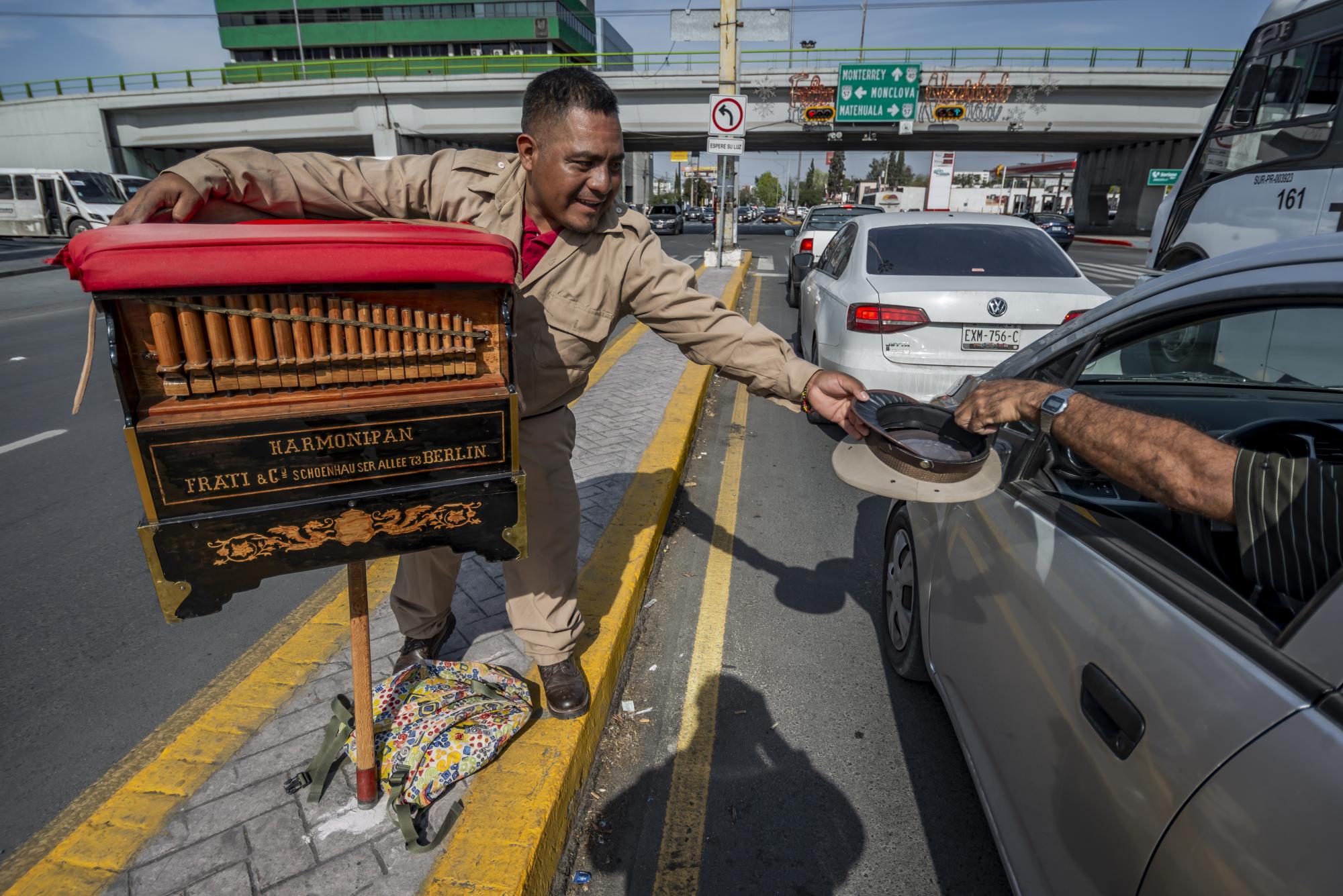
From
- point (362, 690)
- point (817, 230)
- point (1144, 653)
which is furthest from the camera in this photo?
point (817, 230)

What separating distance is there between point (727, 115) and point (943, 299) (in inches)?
448

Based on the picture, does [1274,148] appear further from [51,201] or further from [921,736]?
[51,201]

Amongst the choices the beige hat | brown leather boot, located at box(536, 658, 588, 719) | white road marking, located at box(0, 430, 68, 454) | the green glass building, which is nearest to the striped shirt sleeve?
the beige hat

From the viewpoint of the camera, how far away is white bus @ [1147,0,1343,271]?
247 inches

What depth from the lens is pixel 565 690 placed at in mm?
2477

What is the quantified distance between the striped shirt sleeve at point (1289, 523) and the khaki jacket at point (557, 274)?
1.17 meters

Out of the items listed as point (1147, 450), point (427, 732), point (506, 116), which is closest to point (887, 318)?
point (1147, 450)

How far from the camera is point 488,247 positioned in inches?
61.8

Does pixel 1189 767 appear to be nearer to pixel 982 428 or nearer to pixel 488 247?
pixel 982 428

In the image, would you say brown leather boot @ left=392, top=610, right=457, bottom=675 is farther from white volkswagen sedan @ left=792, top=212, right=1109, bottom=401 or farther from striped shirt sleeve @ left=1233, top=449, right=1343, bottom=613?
white volkswagen sedan @ left=792, top=212, right=1109, bottom=401

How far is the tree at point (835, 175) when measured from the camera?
95.6 metres

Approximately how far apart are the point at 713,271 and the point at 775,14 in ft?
19.5

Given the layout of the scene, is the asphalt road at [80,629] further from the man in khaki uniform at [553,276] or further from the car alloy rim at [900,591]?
the car alloy rim at [900,591]

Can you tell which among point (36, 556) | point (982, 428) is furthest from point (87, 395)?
point (982, 428)
